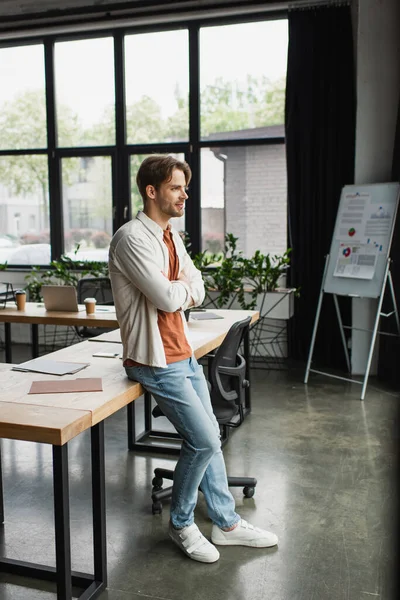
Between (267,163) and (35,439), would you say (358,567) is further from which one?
(267,163)

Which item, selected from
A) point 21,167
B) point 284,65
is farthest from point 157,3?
point 21,167

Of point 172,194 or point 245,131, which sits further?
point 245,131

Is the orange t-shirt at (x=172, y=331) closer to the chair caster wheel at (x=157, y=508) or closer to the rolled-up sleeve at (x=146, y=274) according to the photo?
the rolled-up sleeve at (x=146, y=274)

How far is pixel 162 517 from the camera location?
9.59ft

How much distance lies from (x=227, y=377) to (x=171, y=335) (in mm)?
671

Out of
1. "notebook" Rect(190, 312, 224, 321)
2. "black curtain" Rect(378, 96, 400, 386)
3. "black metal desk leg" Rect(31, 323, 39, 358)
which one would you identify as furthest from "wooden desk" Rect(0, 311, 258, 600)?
"black curtain" Rect(378, 96, 400, 386)

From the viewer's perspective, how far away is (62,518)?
199 centimetres

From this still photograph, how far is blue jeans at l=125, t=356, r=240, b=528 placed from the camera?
95.1 inches

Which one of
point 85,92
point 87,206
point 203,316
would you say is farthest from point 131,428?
point 85,92

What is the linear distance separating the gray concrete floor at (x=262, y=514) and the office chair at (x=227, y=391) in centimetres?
9

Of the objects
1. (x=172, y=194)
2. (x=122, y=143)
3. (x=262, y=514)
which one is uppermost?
(x=122, y=143)

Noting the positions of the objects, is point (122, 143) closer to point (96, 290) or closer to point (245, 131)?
point (245, 131)

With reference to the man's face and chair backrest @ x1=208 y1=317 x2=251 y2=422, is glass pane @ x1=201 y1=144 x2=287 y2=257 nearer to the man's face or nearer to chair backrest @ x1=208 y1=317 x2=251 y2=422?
chair backrest @ x1=208 y1=317 x2=251 y2=422

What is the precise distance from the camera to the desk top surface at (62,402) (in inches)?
75.7
